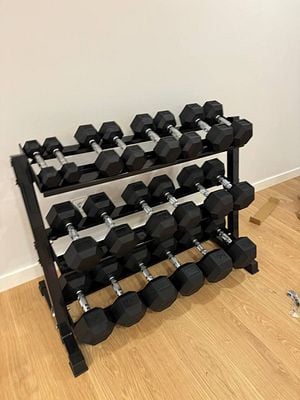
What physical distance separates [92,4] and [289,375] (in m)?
1.60

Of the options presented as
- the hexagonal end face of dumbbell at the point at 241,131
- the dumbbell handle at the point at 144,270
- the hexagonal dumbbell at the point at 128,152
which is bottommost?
the dumbbell handle at the point at 144,270

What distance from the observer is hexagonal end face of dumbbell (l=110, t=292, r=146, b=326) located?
1220 mm

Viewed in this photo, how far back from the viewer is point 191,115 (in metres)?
1.49

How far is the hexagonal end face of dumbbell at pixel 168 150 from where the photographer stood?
3.98 ft

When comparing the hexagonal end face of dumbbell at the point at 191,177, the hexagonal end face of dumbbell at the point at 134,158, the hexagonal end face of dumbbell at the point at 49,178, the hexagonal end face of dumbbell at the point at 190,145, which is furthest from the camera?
the hexagonal end face of dumbbell at the point at 191,177

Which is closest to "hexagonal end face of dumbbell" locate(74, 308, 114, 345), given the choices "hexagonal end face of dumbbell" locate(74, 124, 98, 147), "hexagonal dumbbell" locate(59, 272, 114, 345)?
"hexagonal dumbbell" locate(59, 272, 114, 345)

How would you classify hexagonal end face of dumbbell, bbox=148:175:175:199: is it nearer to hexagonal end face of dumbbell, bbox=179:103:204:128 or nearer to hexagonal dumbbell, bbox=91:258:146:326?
hexagonal end face of dumbbell, bbox=179:103:204:128

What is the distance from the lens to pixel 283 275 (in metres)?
1.56

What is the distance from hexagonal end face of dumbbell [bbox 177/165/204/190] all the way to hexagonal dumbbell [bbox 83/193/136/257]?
39 centimetres

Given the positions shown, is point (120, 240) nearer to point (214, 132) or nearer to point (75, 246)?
point (75, 246)

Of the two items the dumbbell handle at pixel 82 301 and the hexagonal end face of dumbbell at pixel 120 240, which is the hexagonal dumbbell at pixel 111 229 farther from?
the dumbbell handle at pixel 82 301

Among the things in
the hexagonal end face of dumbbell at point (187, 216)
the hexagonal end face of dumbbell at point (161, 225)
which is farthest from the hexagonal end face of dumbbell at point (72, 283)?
the hexagonal end face of dumbbell at point (187, 216)

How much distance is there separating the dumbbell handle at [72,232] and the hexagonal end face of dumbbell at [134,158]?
0.32m

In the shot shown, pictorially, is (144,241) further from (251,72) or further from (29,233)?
(251,72)
